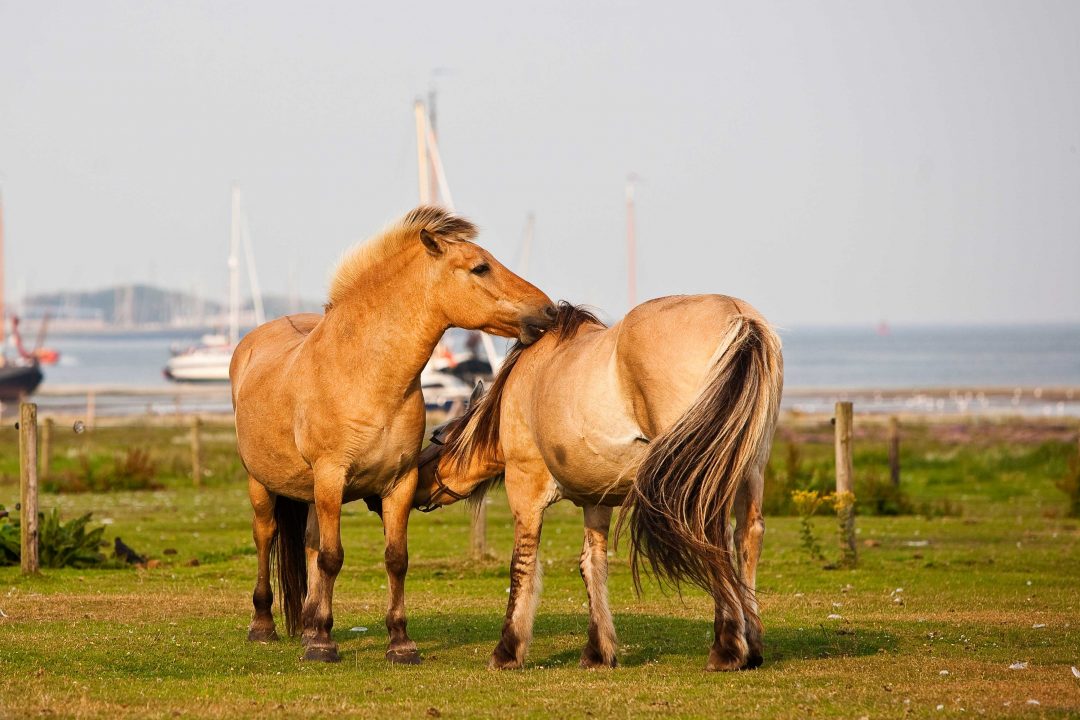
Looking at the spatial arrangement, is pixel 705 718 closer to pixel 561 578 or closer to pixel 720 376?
pixel 720 376

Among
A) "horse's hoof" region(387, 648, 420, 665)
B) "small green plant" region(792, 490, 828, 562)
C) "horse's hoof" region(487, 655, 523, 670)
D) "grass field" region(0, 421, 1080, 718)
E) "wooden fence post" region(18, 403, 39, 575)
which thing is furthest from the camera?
"small green plant" region(792, 490, 828, 562)

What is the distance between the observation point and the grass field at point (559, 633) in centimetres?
757

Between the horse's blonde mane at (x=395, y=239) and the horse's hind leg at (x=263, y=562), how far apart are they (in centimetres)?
186

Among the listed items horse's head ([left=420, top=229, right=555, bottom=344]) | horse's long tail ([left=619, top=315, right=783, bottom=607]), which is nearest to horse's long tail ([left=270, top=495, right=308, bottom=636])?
horse's head ([left=420, top=229, right=555, bottom=344])

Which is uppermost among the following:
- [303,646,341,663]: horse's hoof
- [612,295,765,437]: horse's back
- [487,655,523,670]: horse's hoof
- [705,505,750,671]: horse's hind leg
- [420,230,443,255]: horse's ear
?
[420,230,443,255]: horse's ear

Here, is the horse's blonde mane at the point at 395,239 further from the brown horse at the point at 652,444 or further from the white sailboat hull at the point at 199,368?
the white sailboat hull at the point at 199,368

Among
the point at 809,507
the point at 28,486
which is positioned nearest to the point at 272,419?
the point at 28,486

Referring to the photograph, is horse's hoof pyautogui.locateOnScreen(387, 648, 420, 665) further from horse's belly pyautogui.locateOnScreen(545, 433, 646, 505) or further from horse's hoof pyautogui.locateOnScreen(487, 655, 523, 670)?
horse's belly pyautogui.locateOnScreen(545, 433, 646, 505)

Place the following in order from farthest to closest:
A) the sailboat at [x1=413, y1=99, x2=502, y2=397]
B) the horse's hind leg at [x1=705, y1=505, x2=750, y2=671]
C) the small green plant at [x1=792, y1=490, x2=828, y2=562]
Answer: the sailboat at [x1=413, y1=99, x2=502, y2=397] < the small green plant at [x1=792, y1=490, x2=828, y2=562] < the horse's hind leg at [x1=705, y1=505, x2=750, y2=671]

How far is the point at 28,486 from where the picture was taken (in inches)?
581

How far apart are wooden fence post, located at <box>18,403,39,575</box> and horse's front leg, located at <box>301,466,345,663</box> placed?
6.13 metres

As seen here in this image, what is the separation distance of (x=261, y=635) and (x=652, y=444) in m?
4.25

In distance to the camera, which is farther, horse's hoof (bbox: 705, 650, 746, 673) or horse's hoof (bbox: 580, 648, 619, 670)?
horse's hoof (bbox: 580, 648, 619, 670)

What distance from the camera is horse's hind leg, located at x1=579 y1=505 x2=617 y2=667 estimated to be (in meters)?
8.95
